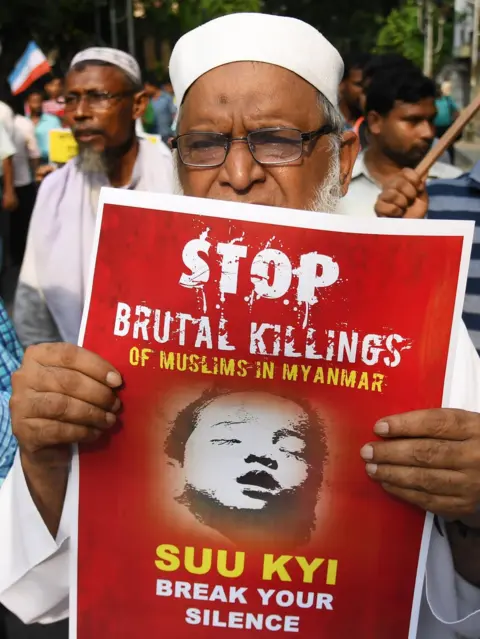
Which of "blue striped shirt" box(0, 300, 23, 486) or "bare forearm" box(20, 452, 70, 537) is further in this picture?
"blue striped shirt" box(0, 300, 23, 486)

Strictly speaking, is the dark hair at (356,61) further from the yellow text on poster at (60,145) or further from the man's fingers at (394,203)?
the man's fingers at (394,203)

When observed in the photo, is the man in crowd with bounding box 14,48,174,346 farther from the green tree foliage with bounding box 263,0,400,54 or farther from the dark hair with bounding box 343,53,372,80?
the green tree foliage with bounding box 263,0,400,54

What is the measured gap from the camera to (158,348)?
45.6 inches

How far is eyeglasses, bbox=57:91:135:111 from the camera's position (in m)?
Answer: 3.79

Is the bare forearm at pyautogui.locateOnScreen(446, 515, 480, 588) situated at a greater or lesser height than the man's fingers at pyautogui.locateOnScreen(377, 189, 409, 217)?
lesser

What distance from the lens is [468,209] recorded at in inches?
109

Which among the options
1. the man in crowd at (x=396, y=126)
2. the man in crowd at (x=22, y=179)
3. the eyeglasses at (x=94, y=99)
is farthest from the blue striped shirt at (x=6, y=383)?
the man in crowd at (x=22, y=179)

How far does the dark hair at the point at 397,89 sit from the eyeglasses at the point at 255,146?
106 inches

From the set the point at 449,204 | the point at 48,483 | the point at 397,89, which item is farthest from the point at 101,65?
the point at 48,483

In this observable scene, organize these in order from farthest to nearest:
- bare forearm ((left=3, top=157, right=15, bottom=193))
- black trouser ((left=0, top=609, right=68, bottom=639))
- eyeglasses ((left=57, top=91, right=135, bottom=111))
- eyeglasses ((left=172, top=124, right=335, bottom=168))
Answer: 1. bare forearm ((left=3, top=157, right=15, bottom=193))
2. eyeglasses ((left=57, top=91, right=135, bottom=111))
3. black trouser ((left=0, top=609, right=68, bottom=639))
4. eyeglasses ((left=172, top=124, right=335, bottom=168))

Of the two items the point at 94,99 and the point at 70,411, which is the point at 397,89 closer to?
the point at 94,99

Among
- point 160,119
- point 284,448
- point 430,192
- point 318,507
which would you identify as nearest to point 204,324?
point 284,448

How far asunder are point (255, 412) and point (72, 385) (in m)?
0.27

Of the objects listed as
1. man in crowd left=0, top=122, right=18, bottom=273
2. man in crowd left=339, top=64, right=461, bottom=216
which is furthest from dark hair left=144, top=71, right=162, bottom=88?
man in crowd left=339, top=64, right=461, bottom=216
